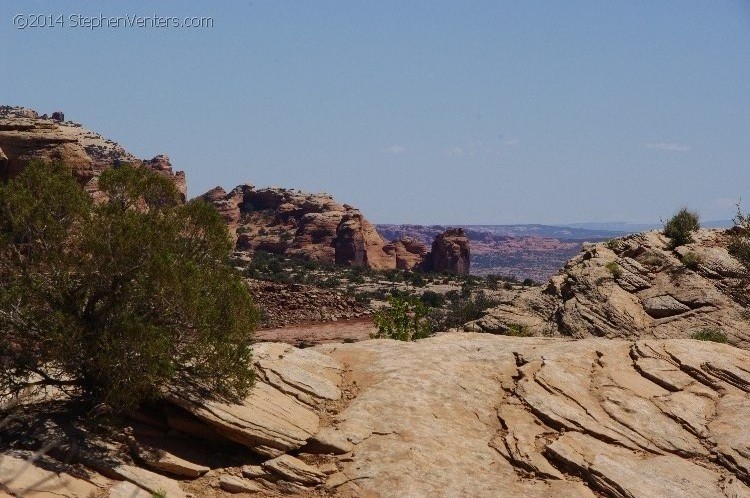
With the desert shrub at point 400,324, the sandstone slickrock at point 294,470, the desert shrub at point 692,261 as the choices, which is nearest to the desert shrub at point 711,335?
the desert shrub at point 692,261

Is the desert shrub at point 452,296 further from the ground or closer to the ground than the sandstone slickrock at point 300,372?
closer to the ground

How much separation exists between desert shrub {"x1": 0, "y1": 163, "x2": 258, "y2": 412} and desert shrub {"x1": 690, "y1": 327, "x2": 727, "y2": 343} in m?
16.2

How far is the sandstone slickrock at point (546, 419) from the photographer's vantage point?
13.4m

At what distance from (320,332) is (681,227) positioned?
2328 cm

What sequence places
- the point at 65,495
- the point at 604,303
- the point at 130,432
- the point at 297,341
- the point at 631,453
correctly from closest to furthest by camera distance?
1. the point at 65,495
2. the point at 130,432
3. the point at 631,453
4. the point at 604,303
5. the point at 297,341

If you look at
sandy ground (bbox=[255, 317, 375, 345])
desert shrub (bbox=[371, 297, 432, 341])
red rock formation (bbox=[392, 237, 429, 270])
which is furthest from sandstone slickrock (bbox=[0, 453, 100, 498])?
red rock formation (bbox=[392, 237, 429, 270])

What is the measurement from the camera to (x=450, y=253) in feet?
372

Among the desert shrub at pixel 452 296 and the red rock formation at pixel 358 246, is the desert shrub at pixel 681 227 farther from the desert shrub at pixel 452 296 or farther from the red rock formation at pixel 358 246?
the red rock formation at pixel 358 246

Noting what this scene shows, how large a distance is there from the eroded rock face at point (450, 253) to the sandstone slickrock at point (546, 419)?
9207cm

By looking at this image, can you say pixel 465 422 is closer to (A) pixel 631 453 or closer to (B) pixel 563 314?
(A) pixel 631 453

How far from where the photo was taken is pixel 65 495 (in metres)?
10.8

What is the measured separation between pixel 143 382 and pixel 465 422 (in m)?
7.13

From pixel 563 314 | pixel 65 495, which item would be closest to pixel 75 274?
pixel 65 495

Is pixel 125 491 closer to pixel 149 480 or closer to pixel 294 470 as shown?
pixel 149 480
